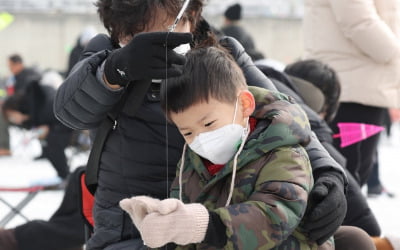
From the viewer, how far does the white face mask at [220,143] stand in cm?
162

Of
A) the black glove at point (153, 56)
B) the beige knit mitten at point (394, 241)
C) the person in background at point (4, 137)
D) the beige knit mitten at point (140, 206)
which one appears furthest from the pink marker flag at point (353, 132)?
the person in background at point (4, 137)

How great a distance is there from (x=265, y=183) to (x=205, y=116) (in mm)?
205

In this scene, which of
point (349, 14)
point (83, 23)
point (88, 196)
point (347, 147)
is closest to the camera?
point (88, 196)

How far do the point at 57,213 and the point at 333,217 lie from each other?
5.96 ft

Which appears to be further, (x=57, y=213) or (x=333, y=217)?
(x=57, y=213)

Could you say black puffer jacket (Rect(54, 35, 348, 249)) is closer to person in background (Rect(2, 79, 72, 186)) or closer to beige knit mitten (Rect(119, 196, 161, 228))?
beige knit mitten (Rect(119, 196, 161, 228))

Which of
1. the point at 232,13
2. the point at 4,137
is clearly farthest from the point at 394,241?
the point at 4,137

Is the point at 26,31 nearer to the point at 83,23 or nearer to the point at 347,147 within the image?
the point at 83,23

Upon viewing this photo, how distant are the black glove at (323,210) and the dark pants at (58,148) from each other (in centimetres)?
538

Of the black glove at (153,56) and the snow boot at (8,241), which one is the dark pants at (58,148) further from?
the black glove at (153,56)

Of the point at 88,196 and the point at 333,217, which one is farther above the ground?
the point at 333,217

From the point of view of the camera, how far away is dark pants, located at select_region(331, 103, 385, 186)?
12.6ft

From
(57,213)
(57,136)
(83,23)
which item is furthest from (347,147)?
(83,23)

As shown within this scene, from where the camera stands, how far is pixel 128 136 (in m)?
1.95
